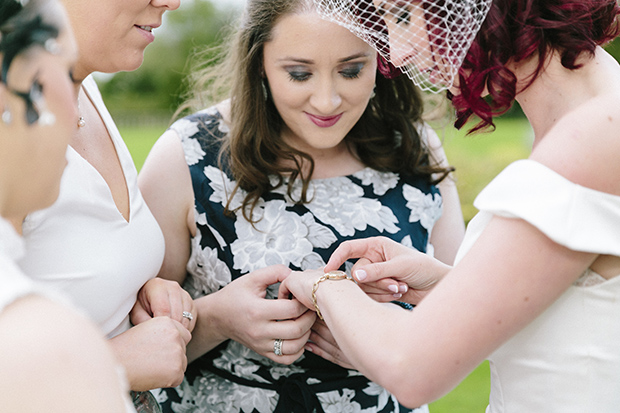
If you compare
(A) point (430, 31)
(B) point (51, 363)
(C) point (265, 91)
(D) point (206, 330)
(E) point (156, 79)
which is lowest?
(E) point (156, 79)

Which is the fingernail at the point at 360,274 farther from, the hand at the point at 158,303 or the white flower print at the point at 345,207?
the hand at the point at 158,303

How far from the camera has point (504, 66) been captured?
5.44 ft

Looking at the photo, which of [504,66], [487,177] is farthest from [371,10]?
[487,177]

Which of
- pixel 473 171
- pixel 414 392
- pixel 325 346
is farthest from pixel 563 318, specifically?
pixel 473 171

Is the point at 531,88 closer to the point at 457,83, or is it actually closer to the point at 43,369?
the point at 457,83

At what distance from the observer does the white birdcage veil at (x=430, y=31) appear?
5.31ft

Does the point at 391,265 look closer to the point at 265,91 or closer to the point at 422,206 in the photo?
the point at 422,206

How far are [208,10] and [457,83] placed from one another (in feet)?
199

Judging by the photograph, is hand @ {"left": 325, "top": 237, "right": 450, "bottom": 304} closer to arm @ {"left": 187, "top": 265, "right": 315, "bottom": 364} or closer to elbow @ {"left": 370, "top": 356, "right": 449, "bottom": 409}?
arm @ {"left": 187, "top": 265, "right": 315, "bottom": 364}

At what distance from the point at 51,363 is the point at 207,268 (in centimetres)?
172

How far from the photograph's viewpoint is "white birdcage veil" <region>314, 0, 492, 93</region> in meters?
1.62

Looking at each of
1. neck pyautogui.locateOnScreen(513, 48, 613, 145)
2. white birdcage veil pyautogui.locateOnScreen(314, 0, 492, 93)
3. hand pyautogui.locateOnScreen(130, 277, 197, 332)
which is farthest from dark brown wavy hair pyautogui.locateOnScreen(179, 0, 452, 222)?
neck pyautogui.locateOnScreen(513, 48, 613, 145)

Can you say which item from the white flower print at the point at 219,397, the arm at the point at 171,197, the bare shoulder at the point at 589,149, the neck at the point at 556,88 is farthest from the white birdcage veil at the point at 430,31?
the white flower print at the point at 219,397

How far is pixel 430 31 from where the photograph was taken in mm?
1679
